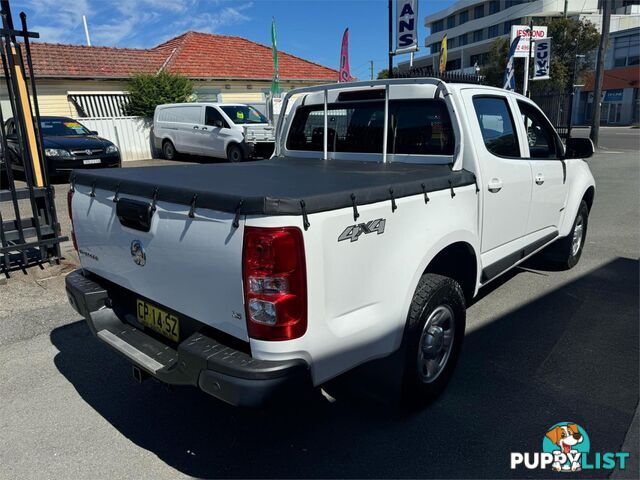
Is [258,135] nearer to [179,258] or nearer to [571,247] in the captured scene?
[571,247]

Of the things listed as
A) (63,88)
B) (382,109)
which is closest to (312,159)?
(382,109)

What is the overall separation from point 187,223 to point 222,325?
1.67ft

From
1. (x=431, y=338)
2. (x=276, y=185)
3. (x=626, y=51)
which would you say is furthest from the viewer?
(x=626, y=51)

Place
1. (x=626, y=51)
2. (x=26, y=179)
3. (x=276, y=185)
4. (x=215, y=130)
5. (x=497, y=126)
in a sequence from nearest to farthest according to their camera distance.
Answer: (x=276, y=185) < (x=497, y=126) < (x=26, y=179) < (x=215, y=130) < (x=626, y=51)

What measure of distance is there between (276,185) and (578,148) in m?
3.54

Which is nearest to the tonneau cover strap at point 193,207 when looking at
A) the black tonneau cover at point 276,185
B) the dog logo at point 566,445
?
the black tonneau cover at point 276,185

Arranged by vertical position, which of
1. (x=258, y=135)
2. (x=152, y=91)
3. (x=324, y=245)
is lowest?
(x=324, y=245)

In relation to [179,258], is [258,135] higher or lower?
higher

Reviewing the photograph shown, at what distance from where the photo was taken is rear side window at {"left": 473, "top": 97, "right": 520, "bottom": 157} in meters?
3.53

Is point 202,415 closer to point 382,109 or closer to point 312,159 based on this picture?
point 312,159

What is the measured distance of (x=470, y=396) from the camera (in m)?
3.13

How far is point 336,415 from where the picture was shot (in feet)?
→ 9.75

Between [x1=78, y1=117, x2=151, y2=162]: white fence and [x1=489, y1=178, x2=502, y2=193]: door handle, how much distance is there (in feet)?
53.3

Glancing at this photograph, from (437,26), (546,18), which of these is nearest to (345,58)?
(546,18)
